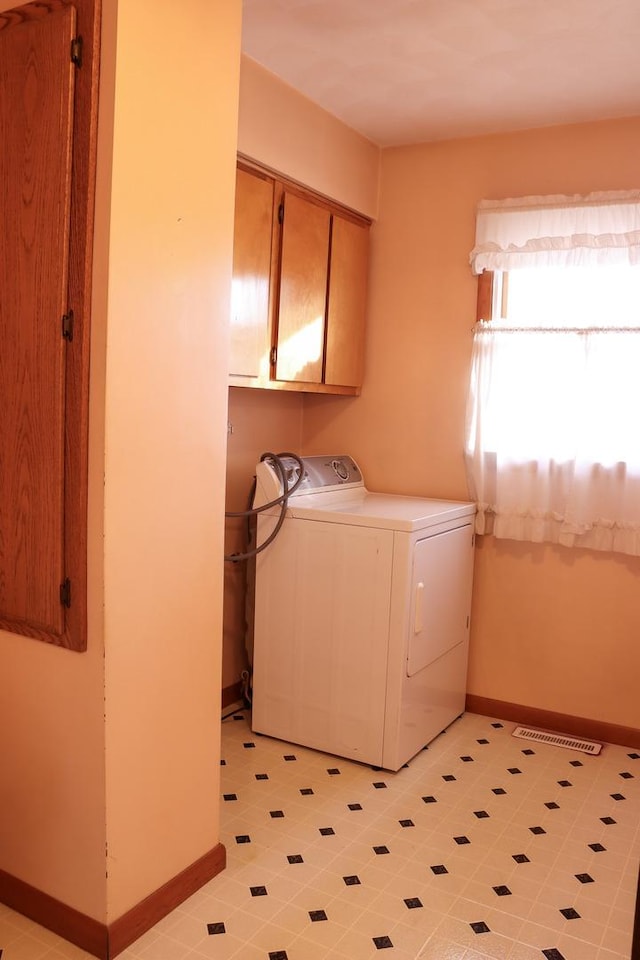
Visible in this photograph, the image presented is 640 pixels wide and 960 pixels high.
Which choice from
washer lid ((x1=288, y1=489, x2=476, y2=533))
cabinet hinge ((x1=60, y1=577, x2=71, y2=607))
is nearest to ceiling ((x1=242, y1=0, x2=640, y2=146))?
washer lid ((x1=288, y1=489, x2=476, y2=533))

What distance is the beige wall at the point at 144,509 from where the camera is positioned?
198 centimetres

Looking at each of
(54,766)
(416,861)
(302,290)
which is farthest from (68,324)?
(416,861)

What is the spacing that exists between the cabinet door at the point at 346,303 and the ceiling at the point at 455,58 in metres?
0.50

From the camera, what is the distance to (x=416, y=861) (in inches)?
102

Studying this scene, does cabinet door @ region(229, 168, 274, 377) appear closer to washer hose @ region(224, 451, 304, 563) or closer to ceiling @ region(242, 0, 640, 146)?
washer hose @ region(224, 451, 304, 563)

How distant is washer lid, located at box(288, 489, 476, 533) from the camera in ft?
10.4

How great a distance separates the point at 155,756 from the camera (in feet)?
7.30

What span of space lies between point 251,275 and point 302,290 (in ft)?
1.29

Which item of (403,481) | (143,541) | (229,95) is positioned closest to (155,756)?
(143,541)

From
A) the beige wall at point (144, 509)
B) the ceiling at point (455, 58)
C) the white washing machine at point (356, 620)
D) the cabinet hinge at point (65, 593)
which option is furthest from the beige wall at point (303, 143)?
the cabinet hinge at point (65, 593)

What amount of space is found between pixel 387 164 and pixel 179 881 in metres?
3.29

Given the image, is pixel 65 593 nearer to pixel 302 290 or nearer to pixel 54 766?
pixel 54 766

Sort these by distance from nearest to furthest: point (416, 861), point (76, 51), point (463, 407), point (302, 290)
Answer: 1. point (76, 51)
2. point (416, 861)
3. point (302, 290)
4. point (463, 407)

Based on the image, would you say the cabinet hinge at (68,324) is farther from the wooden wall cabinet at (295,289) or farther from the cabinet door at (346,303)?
the cabinet door at (346,303)
